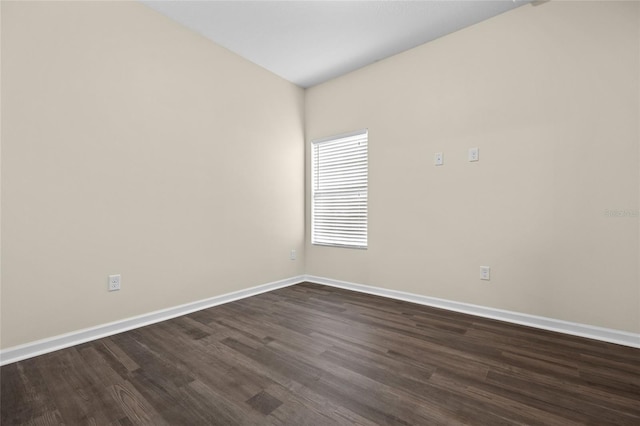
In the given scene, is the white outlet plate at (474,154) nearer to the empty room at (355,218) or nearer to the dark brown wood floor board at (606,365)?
the empty room at (355,218)

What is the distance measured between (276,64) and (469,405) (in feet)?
12.4

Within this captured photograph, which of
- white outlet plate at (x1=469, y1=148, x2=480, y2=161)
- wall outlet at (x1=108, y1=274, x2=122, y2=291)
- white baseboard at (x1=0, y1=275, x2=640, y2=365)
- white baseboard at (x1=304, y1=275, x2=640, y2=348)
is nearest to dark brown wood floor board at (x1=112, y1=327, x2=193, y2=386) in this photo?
white baseboard at (x1=0, y1=275, x2=640, y2=365)

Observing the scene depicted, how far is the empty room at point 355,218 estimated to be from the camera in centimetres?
161

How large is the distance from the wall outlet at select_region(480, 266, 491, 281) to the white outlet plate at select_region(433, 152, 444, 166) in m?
1.12

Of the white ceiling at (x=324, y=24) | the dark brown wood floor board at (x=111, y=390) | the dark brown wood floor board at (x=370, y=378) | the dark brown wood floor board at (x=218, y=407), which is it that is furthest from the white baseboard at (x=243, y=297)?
the white ceiling at (x=324, y=24)

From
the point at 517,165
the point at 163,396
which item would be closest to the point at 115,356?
the point at 163,396

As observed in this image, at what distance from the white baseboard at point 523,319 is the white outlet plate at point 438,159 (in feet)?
4.73

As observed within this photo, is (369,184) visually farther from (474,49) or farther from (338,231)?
(474,49)

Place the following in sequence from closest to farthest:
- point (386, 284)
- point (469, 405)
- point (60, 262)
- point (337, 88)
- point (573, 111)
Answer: point (469, 405) → point (60, 262) → point (573, 111) → point (386, 284) → point (337, 88)

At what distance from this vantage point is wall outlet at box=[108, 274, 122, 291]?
91.5 inches

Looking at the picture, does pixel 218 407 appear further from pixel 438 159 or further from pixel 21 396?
pixel 438 159

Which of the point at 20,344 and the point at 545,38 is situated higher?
the point at 545,38

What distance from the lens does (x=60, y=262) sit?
2.08m

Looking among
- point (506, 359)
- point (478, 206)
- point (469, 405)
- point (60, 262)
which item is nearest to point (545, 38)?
point (478, 206)
